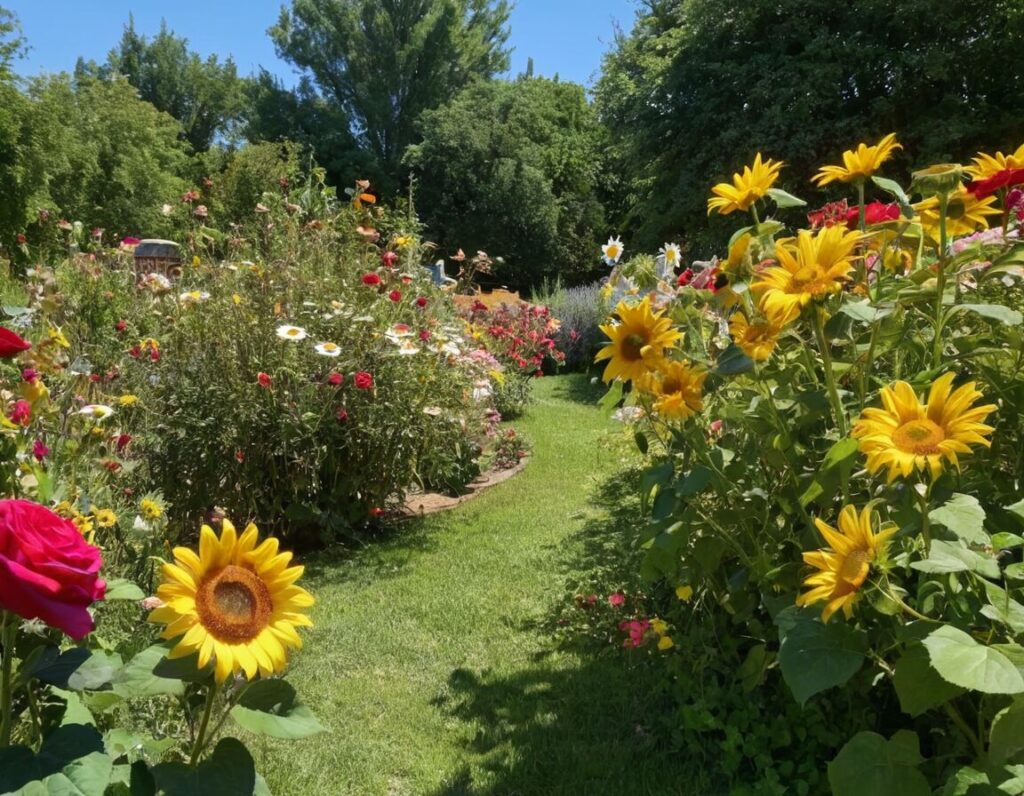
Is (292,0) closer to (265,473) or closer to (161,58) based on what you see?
(161,58)

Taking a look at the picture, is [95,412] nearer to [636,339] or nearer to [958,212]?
[636,339]

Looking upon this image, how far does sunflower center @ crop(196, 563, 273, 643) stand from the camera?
1.03m

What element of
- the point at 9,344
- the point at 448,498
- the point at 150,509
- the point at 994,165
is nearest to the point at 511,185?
the point at 448,498

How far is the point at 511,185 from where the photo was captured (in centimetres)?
2445

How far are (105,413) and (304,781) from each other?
131 centimetres

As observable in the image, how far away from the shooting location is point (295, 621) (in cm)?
109

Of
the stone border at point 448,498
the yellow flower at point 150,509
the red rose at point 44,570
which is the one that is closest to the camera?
the red rose at point 44,570

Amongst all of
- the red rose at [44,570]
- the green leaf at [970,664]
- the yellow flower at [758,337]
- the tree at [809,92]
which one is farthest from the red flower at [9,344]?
the tree at [809,92]

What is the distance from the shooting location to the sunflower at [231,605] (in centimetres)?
101

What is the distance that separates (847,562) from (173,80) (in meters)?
44.3

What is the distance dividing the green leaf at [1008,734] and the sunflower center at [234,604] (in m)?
1.10

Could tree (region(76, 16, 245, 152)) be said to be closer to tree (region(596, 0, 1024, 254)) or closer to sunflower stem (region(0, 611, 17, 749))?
tree (region(596, 0, 1024, 254))

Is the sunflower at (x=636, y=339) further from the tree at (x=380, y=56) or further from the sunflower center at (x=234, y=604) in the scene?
the tree at (x=380, y=56)

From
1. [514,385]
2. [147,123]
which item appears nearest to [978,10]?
[514,385]
